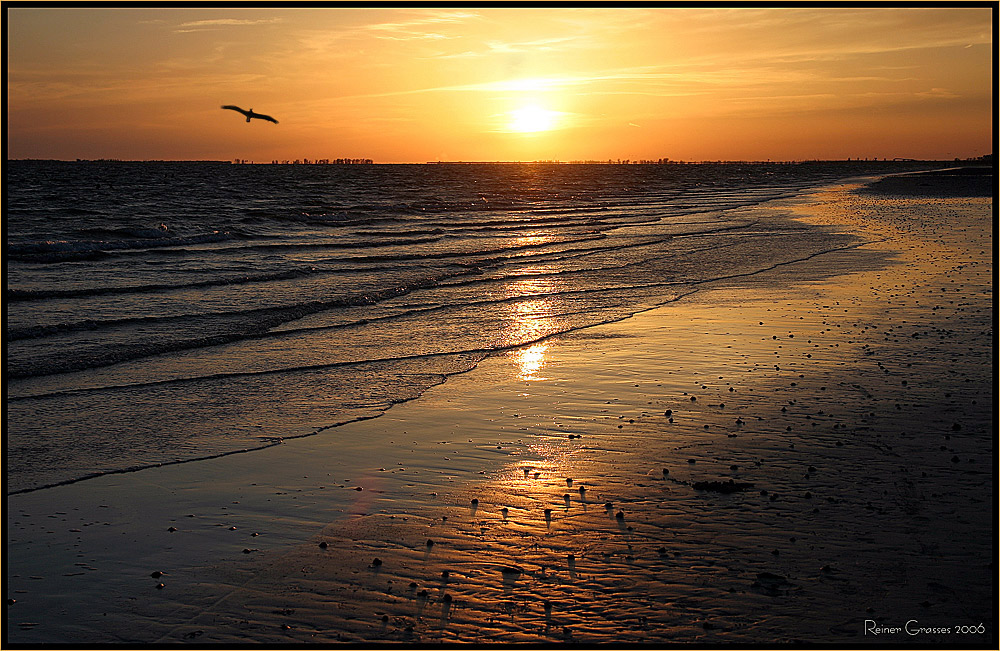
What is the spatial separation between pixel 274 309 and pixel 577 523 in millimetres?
12308

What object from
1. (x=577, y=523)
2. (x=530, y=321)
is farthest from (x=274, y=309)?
(x=577, y=523)

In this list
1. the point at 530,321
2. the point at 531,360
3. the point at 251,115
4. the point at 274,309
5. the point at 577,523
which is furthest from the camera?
the point at 274,309

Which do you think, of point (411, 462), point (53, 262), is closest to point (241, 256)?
point (53, 262)

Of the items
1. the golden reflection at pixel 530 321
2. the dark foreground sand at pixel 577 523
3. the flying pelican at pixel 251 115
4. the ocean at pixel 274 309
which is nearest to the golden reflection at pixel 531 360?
the golden reflection at pixel 530 321

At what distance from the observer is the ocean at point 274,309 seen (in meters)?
9.64

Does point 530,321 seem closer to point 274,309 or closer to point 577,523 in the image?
point 274,309

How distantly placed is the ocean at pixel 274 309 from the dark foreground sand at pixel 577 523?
117 cm

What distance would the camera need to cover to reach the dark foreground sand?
16.8 ft

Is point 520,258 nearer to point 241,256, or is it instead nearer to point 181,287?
point 241,256

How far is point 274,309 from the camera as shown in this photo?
17328 mm

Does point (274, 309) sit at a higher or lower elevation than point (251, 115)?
lower

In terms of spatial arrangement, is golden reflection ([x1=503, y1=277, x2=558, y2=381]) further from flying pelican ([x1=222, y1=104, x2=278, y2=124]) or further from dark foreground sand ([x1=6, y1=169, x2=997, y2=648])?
flying pelican ([x1=222, y1=104, x2=278, y2=124])

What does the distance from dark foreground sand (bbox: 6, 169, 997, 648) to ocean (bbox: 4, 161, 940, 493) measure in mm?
A: 1167

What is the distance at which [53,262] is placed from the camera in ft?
83.0
